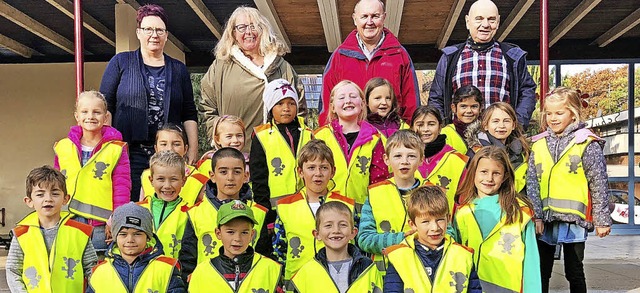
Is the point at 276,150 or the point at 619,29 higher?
the point at 619,29

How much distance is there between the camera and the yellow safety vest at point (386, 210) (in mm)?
3510

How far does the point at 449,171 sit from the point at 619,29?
7.57 meters

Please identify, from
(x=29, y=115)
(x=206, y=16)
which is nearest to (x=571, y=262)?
(x=206, y=16)

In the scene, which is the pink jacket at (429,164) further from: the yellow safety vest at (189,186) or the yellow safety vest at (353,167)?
the yellow safety vest at (189,186)

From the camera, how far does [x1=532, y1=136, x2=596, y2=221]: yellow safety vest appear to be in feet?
12.7

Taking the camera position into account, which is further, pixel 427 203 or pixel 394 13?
pixel 394 13

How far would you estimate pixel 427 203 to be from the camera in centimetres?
324

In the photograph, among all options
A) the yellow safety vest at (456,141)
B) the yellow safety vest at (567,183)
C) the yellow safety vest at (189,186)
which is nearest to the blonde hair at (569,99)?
the yellow safety vest at (567,183)

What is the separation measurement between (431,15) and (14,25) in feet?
21.0

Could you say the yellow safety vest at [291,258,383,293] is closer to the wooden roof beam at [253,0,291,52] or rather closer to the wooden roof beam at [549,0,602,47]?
the wooden roof beam at [253,0,291,52]

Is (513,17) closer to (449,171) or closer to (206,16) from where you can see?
(206,16)

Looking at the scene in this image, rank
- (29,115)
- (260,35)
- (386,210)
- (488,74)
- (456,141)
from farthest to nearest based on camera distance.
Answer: (29,115) → (488,74) → (260,35) → (456,141) → (386,210)

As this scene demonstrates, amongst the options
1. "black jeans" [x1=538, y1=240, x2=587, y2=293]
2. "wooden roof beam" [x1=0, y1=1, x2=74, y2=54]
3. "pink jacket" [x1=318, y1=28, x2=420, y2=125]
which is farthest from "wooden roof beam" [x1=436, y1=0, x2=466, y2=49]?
"wooden roof beam" [x1=0, y1=1, x2=74, y2=54]

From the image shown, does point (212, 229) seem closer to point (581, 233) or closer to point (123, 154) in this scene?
point (123, 154)
